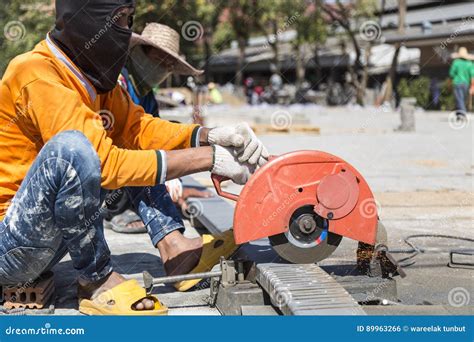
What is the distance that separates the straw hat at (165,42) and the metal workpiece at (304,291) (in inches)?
94.3

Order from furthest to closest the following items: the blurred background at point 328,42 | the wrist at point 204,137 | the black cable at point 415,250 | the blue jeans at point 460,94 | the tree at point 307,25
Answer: the tree at point 307,25 → the blurred background at point 328,42 → the blue jeans at point 460,94 → the black cable at point 415,250 → the wrist at point 204,137

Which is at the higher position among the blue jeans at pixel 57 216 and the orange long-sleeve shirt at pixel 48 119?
the orange long-sleeve shirt at pixel 48 119

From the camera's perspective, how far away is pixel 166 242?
383 centimetres

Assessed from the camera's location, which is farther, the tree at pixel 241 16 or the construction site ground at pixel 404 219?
the tree at pixel 241 16

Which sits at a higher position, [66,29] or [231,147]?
[66,29]

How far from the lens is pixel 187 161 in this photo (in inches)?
124

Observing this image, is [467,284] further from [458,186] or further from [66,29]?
[458,186]

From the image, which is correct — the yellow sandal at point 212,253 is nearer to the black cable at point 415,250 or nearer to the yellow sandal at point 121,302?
the yellow sandal at point 121,302

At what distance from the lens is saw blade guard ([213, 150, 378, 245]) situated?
3191 mm

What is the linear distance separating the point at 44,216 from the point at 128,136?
0.89 meters

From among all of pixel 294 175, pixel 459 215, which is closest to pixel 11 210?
pixel 294 175

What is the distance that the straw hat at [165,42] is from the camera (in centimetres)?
514

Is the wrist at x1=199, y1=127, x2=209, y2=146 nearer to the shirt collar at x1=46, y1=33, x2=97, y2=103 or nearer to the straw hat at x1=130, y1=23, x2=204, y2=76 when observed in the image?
the shirt collar at x1=46, y1=33, x2=97, y2=103

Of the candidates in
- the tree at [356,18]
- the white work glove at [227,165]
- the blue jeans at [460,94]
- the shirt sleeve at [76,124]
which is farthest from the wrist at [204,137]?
the tree at [356,18]
